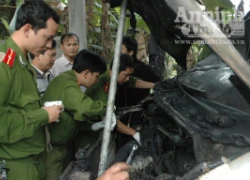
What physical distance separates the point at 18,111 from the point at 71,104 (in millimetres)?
459

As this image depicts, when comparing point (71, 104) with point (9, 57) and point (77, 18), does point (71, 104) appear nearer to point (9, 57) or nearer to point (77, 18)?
point (9, 57)

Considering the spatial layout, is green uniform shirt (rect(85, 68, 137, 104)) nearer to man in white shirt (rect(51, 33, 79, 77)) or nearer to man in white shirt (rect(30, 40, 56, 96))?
man in white shirt (rect(30, 40, 56, 96))

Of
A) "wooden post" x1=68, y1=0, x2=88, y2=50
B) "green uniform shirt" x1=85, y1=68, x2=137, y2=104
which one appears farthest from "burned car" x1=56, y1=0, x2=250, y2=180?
"wooden post" x1=68, y1=0, x2=88, y2=50

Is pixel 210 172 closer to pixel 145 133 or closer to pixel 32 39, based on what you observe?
pixel 145 133

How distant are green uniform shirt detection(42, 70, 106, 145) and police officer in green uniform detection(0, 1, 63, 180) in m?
0.26

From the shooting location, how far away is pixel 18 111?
1.88m

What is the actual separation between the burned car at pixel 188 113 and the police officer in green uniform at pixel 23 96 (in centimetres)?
36

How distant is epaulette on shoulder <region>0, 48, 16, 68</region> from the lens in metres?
1.82

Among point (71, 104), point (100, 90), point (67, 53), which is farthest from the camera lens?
point (67, 53)

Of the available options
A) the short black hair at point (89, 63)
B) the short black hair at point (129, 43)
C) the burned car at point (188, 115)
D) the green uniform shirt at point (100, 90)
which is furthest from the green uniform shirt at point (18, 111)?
the short black hair at point (129, 43)

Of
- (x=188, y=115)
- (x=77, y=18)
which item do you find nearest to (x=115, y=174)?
(x=188, y=115)

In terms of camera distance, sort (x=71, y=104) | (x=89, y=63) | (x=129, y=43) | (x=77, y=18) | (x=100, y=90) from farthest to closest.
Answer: (x=77, y=18)
(x=129, y=43)
(x=100, y=90)
(x=89, y=63)
(x=71, y=104)

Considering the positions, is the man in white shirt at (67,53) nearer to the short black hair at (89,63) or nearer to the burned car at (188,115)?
the short black hair at (89,63)

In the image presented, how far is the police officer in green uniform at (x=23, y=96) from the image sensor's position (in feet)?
5.95
